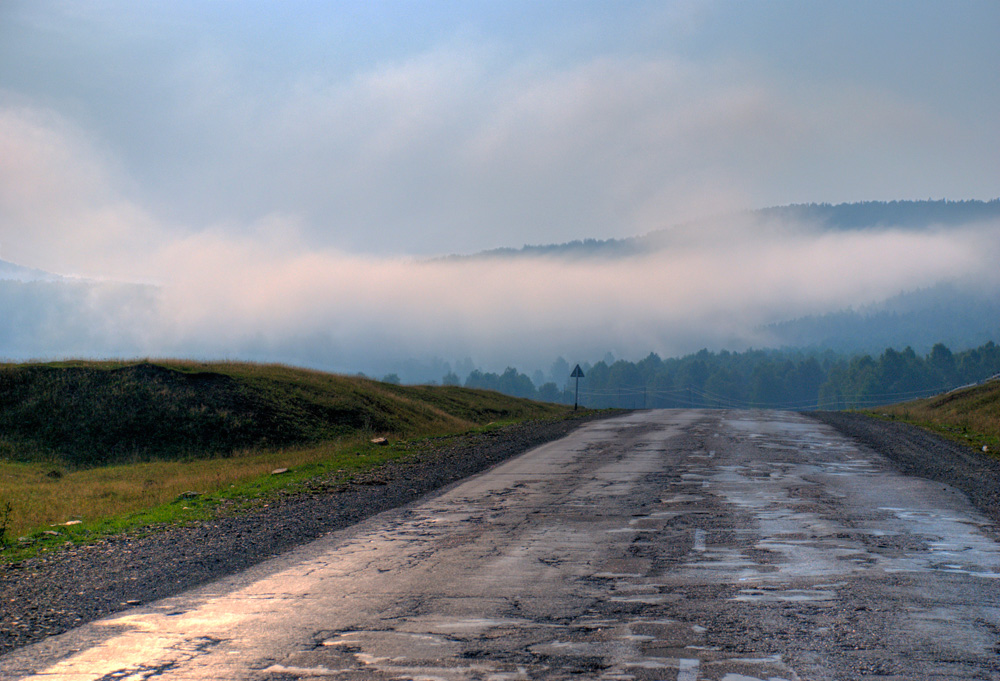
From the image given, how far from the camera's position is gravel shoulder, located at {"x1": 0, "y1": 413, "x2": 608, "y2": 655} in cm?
694

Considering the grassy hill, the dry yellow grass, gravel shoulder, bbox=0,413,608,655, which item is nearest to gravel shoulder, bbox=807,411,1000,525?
gravel shoulder, bbox=0,413,608,655

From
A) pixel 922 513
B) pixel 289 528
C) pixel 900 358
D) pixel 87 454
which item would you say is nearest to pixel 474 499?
pixel 289 528

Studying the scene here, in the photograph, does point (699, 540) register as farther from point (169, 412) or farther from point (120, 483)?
point (169, 412)

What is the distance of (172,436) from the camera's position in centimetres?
2808

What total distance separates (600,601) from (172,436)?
2485 cm

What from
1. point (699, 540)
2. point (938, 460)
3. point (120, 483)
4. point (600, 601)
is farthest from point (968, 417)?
point (120, 483)

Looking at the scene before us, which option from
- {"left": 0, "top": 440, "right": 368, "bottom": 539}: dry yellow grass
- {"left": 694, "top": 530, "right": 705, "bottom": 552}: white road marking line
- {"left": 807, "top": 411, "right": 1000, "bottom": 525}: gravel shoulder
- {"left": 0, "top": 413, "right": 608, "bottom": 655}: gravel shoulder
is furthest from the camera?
{"left": 0, "top": 440, "right": 368, "bottom": 539}: dry yellow grass

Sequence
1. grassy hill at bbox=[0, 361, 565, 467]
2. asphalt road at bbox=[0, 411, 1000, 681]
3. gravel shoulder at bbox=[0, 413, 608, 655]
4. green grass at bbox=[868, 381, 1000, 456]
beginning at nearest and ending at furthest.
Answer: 1. asphalt road at bbox=[0, 411, 1000, 681]
2. gravel shoulder at bbox=[0, 413, 608, 655]
3. green grass at bbox=[868, 381, 1000, 456]
4. grassy hill at bbox=[0, 361, 565, 467]

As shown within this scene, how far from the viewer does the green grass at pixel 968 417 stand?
24.4 m

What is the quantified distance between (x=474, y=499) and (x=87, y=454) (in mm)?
18939

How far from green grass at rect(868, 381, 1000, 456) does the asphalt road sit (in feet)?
43.4

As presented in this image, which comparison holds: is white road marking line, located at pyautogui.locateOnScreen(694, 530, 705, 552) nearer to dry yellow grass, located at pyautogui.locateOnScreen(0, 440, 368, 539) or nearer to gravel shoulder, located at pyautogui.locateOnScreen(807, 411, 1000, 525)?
gravel shoulder, located at pyautogui.locateOnScreen(807, 411, 1000, 525)

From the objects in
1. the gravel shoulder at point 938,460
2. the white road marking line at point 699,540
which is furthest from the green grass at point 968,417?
the white road marking line at point 699,540

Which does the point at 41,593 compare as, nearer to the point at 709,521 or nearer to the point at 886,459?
the point at 709,521
